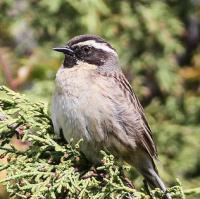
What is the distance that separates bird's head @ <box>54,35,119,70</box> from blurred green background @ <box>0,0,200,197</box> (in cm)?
184

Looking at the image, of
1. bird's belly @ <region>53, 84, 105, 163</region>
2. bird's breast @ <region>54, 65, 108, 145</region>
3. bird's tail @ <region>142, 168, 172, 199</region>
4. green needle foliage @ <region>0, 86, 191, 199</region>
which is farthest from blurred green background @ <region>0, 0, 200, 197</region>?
green needle foliage @ <region>0, 86, 191, 199</region>

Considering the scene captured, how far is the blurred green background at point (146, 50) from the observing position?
25.4 ft

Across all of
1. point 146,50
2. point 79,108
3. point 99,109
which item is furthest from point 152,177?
point 146,50

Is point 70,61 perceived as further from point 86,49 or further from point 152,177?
point 152,177

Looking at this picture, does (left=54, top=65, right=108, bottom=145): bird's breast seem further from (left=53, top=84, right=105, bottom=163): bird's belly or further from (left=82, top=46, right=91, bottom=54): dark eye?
(left=82, top=46, right=91, bottom=54): dark eye

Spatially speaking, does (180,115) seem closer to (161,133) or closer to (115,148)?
(161,133)

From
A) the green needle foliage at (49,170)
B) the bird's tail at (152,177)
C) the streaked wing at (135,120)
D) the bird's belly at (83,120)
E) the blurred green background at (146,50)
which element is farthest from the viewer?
the blurred green background at (146,50)

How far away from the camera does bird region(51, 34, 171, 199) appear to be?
492cm

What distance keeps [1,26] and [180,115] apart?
231cm

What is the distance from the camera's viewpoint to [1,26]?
824 centimetres

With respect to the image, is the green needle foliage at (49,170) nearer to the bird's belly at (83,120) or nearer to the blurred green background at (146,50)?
the bird's belly at (83,120)

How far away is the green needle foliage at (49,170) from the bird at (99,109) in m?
0.21

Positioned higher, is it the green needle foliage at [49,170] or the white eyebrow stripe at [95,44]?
the white eyebrow stripe at [95,44]

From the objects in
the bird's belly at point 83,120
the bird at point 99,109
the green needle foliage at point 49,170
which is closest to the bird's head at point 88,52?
the bird at point 99,109
